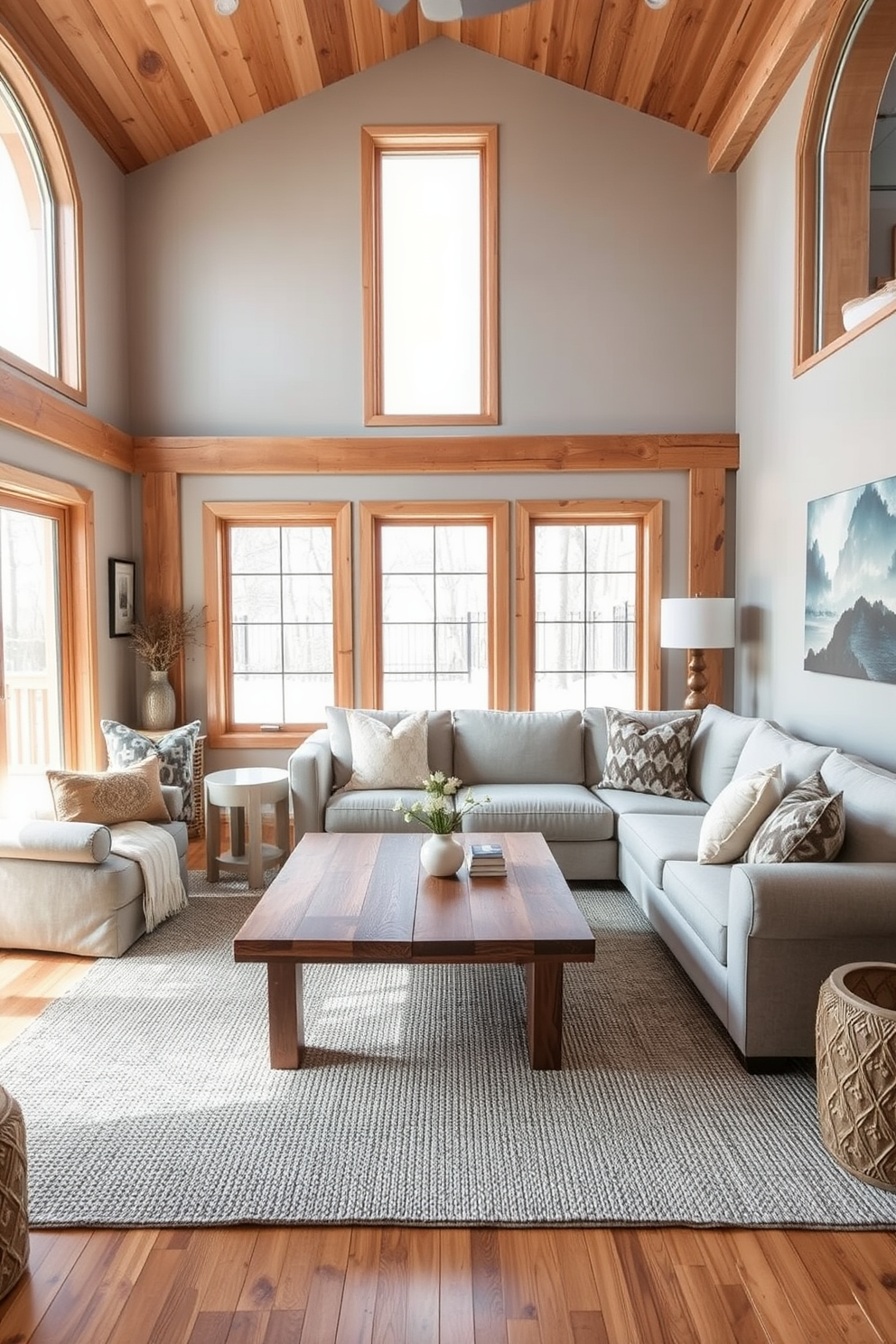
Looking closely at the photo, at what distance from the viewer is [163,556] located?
229 inches

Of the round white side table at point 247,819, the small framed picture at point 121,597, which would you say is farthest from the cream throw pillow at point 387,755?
the small framed picture at point 121,597

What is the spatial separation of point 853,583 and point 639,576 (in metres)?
2.08

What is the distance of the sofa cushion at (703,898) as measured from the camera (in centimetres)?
297

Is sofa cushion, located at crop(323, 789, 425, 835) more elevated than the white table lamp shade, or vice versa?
the white table lamp shade

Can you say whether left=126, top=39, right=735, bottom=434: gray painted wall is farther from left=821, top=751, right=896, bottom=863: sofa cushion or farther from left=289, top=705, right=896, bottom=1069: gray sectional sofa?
left=821, top=751, right=896, bottom=863: sofa cushion

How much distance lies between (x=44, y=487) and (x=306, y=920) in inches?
112

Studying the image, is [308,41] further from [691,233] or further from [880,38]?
[880,38]

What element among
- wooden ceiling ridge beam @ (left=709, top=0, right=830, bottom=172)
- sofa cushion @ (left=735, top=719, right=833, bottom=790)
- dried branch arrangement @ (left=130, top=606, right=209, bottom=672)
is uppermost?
wooden ceiling ridge beam @ (left=709, top=0, right=830, bottom=172)

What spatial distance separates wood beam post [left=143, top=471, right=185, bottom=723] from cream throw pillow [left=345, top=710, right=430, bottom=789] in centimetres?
155

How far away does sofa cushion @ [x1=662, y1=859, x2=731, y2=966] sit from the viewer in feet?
9.73

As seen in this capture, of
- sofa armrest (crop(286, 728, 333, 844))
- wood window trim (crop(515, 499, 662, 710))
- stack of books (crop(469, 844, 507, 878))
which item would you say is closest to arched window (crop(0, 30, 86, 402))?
sofa armrest (crop(286, 728, 333, 844))

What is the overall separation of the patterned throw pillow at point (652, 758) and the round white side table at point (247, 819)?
180 cm

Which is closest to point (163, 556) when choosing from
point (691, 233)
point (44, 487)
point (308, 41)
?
point (44, 487)

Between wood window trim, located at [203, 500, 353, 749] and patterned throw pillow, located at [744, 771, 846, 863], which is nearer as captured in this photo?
patterned throw pillow, located at [744, 771, 846, 863]
